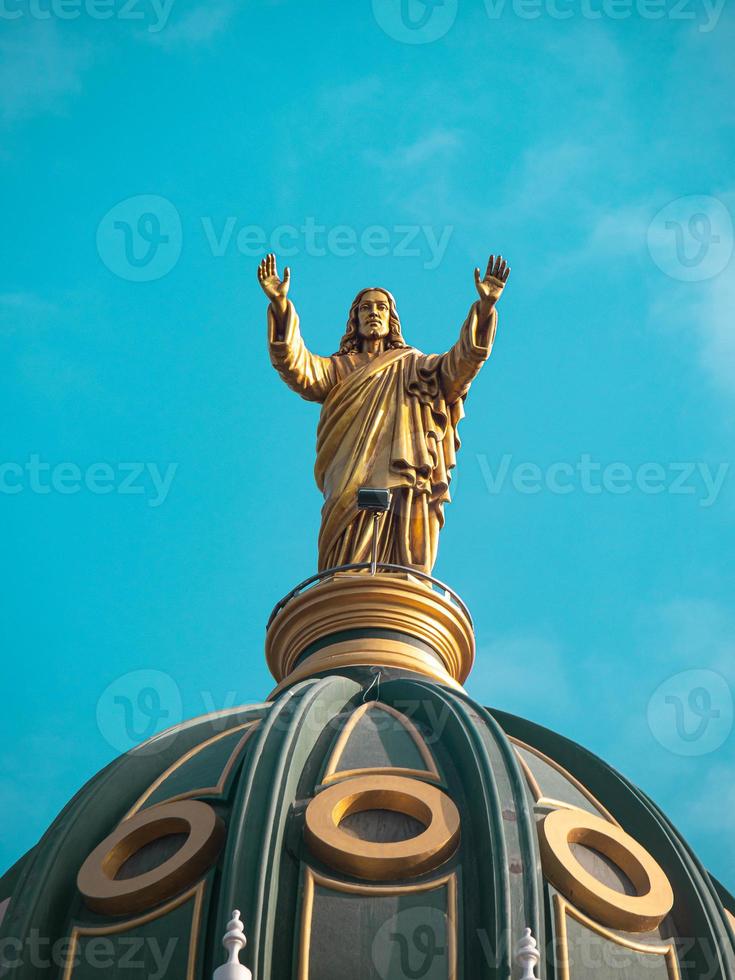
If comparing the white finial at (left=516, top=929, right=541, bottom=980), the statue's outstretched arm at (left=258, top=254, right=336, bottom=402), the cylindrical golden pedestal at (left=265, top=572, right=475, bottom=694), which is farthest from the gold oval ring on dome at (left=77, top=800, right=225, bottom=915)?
the statue's outstretched arm at (left=258, top=254, right=336, bottom=402)

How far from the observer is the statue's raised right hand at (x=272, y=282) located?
86.2 feet

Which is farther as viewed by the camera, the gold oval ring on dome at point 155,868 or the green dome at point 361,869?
the gold oval ring on dome at point 155,868

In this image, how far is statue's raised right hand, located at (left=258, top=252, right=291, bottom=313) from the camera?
26281 mm

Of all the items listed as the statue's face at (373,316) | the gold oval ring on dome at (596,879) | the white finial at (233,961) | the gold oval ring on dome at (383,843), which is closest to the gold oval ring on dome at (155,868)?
the gold oval ring on dome at (383,843)

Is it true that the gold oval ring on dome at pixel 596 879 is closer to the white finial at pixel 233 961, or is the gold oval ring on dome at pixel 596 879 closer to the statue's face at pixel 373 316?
the white finial at pixel 233 961

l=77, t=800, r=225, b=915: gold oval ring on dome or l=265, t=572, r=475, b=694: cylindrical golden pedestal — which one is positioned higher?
l=265, t=572, r=475, b=694: cylindrical golden pedestal

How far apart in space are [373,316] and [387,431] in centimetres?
247

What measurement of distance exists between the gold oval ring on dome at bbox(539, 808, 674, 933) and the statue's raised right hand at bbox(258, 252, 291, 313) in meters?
9.04

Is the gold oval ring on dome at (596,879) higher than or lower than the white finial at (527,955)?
higher

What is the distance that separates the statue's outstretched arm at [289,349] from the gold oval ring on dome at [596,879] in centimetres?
914

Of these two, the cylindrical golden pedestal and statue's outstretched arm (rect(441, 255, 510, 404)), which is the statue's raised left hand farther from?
the cylindrical golden pedestal

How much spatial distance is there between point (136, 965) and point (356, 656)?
620cm

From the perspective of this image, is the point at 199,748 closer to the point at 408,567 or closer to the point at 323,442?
the point at 408,567

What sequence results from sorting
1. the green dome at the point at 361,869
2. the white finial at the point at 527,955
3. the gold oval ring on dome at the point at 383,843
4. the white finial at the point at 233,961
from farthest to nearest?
the gold oval ring on dome at the point at 383,843
the green dome at the point at 361,869
the white finial at the point at 527,955
the white finial at the point at 233,961
